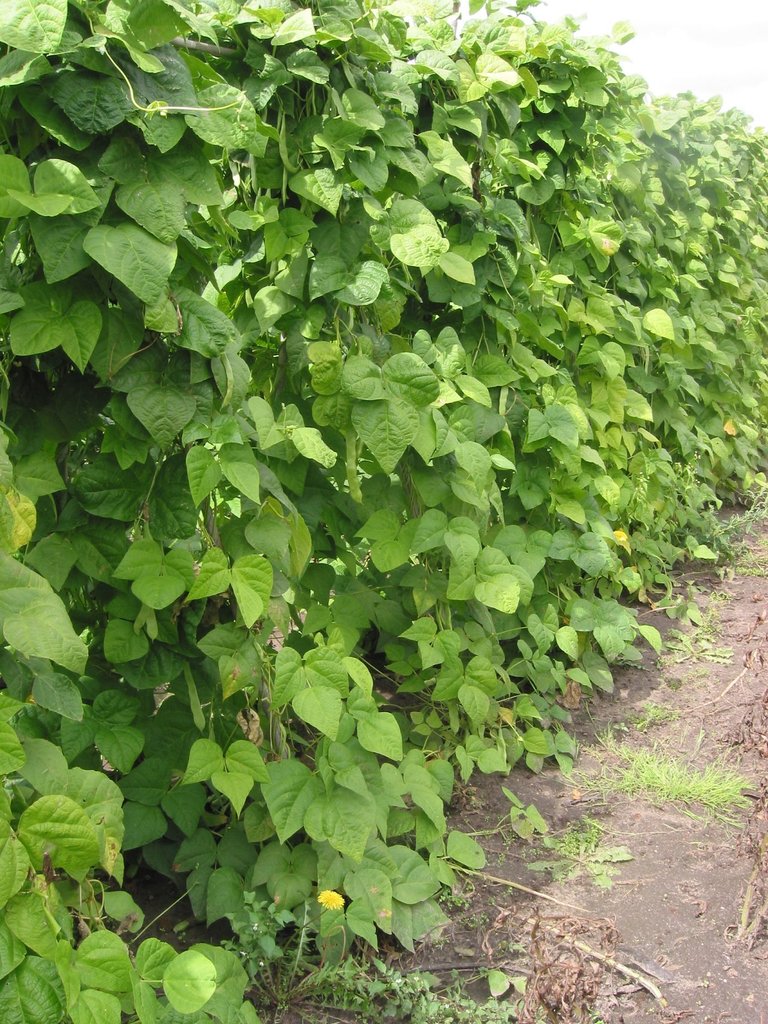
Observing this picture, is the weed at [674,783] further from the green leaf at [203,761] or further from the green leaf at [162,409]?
the green leaf at [162,409]

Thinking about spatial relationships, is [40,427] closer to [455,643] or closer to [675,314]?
[455,643]

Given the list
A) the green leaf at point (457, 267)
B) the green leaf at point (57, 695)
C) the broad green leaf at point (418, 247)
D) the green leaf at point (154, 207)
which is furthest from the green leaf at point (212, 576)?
the green leaf at point (457, 267)

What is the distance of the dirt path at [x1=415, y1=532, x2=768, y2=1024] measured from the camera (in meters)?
2.11

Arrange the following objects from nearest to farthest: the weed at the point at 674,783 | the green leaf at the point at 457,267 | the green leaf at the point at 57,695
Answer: the green leaf at the point at 57,695, the green leaf at the point at 457,267, the weed at the point at 674,783

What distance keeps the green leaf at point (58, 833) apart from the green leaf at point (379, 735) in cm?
81

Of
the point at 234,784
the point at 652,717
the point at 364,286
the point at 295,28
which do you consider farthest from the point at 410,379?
the point at 652,717

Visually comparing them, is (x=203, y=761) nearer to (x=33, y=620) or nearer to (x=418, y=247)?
(x=33, y=620)

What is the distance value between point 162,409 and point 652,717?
2300 mm

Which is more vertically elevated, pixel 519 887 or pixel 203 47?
pixel 203 47

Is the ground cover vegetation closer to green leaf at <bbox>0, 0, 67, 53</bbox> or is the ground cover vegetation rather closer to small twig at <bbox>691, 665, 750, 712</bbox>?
green leaf at <bbox>0, 0, 67, 53</bbox>

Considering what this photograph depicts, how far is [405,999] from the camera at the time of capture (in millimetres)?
2002

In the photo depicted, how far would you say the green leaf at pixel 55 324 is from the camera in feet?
5.37

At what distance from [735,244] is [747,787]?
12.7ft

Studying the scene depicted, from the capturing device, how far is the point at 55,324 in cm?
166
